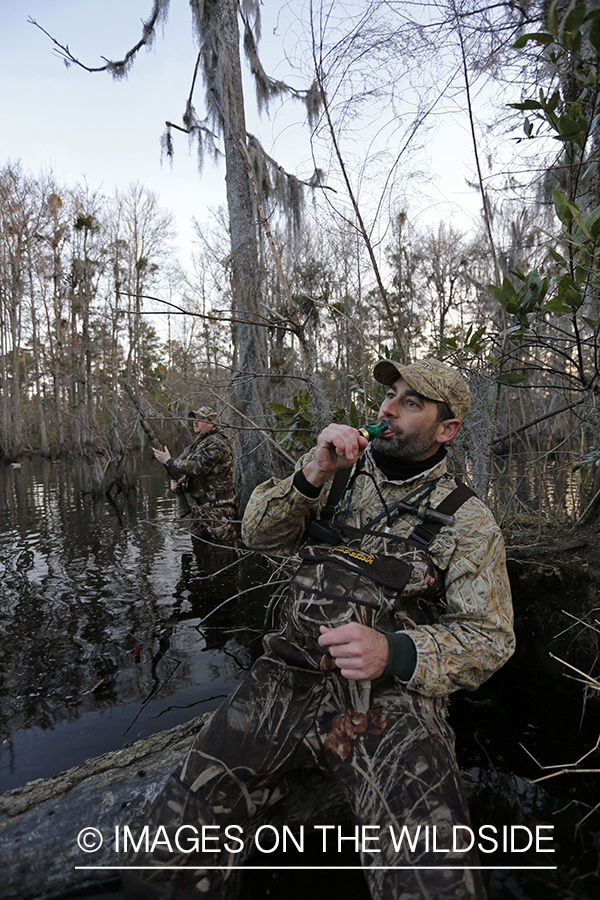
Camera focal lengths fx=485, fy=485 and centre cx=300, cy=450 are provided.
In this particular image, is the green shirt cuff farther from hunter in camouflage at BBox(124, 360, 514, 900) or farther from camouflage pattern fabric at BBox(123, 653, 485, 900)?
camouflage pattern fabric at BBox(123, 653, 485, 900)

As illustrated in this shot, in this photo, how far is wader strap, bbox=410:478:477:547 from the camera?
2170 millimetres

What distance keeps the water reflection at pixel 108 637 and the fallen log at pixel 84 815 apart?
991 mm

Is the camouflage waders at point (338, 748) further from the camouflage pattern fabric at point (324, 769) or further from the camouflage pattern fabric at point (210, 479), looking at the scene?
the camouflage pattern fabric at point (210, 479)

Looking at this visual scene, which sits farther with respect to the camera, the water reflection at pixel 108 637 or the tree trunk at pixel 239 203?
the tree trunk at pixel 239 203

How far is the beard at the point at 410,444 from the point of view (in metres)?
2.40

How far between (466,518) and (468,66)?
331cm

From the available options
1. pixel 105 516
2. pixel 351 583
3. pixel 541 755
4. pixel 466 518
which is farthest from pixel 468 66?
pixel 105 516

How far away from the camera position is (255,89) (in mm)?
9812

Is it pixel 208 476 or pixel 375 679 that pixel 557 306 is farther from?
pixel 208 476

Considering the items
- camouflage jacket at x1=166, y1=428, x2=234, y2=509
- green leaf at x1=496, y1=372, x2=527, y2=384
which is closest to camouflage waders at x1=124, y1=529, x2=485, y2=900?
green leaf at x1=496, y1=372, x2=527, y2=384

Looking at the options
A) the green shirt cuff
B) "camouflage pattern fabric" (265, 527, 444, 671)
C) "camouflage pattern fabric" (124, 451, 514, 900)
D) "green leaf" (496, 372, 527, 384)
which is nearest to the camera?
"camouflage pattern fabric" (124, 451, 514, 900)

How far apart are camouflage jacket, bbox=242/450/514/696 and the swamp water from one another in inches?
48.7

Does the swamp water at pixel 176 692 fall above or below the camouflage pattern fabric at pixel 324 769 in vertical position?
below

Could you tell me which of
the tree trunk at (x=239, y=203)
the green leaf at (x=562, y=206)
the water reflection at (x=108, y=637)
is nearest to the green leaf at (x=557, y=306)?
the green leaf at (x=562, y=206)
